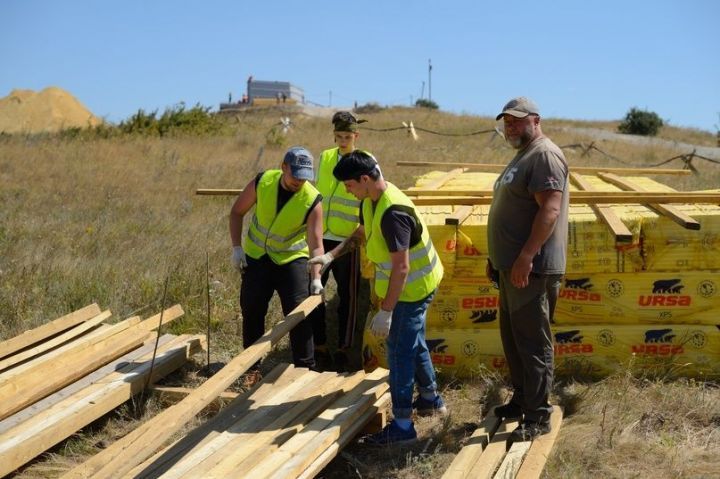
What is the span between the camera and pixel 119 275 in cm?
686

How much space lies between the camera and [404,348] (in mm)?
3994

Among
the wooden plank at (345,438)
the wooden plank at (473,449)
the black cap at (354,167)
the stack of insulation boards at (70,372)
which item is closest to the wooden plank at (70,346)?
the stack of insulation boards at (70,372)

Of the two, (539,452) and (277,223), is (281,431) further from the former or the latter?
(277,223)

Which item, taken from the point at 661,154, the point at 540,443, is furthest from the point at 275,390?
the point at 661,154

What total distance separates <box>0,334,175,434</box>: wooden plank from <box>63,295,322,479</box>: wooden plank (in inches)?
32.6

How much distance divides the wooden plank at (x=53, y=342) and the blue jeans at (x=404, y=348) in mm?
2466

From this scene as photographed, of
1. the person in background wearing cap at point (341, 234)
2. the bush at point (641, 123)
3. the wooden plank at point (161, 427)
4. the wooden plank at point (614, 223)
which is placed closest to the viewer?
the wooden plank at point (161, 427)

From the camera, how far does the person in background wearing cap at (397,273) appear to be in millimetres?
3727

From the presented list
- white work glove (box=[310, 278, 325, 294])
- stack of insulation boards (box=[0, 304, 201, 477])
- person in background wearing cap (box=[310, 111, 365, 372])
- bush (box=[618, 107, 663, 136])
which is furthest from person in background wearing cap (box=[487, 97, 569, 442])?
bush (box=[618, 107, 663, 136])

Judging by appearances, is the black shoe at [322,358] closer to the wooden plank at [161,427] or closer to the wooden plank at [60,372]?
the wooden plank at [60,372]

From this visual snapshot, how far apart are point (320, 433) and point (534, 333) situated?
1240mm

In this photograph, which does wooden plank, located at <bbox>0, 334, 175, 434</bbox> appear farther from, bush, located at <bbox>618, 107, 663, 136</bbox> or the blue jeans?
bush, located at <bbox>618, 107, 663, 136</bbox>

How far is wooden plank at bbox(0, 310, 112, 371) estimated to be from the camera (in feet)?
15.4

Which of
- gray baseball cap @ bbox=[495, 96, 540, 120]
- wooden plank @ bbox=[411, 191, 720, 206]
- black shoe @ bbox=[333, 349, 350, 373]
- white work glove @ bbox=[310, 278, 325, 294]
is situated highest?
gray baseball cap @ bbox=[495, 96, 540, 120]
